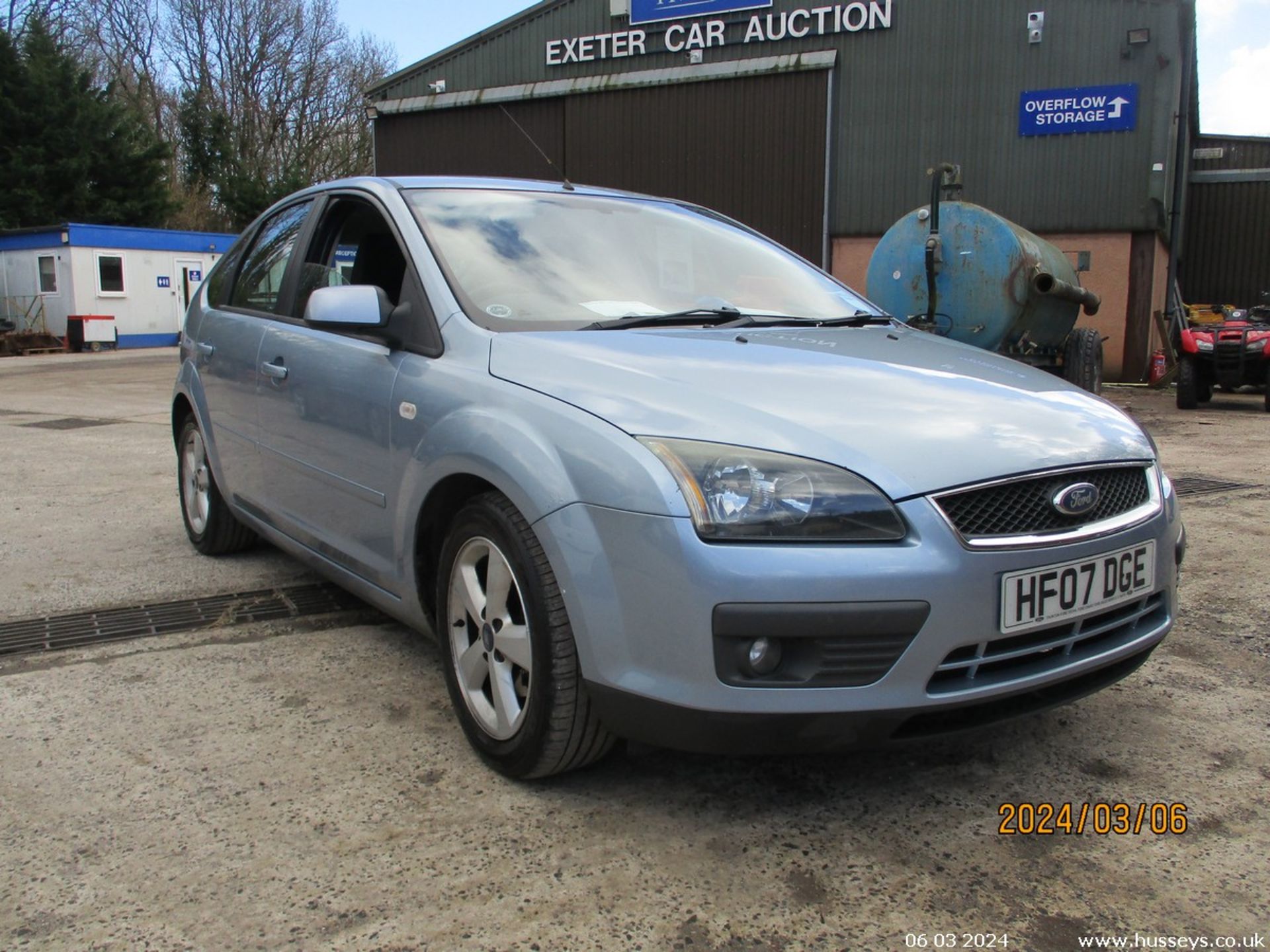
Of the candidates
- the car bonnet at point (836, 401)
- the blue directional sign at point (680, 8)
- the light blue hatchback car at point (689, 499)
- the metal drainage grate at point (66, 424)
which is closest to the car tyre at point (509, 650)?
the light blue hatchback car at point (689, 499)

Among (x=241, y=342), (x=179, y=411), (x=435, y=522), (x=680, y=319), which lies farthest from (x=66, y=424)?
(x=680, y=319)

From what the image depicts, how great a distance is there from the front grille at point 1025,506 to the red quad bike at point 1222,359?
11.4m

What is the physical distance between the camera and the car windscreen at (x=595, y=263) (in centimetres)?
297

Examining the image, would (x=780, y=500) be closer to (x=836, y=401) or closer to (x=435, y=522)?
(x=836, y=401)

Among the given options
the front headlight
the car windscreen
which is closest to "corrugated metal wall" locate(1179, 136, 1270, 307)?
the car windscreen

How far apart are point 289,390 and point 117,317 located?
2451 cm

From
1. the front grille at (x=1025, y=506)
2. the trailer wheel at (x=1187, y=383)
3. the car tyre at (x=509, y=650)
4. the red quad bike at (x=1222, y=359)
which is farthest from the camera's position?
the trailer wheel at (x=1187, y=383)

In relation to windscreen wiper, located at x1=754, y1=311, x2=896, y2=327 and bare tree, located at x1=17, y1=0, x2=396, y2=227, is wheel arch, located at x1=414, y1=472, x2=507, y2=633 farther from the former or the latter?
bare tree, located at x1=17, y1=0, x2=396, y2=227

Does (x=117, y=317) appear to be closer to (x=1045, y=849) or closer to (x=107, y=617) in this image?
(x=107, y=617)

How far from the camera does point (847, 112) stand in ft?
56.0

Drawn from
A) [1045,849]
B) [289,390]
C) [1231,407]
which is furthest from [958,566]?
[1231,407]

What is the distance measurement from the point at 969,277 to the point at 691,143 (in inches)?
362

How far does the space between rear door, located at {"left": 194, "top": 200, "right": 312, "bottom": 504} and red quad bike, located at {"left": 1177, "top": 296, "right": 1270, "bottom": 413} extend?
11267mm
